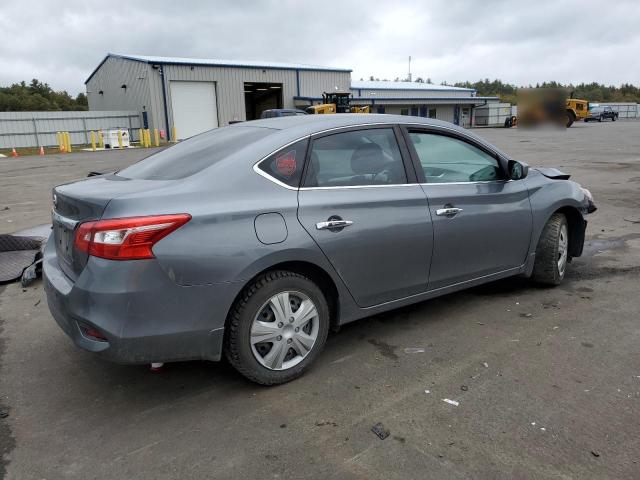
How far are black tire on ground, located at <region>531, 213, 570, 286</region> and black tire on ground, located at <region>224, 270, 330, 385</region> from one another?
243 centimetres

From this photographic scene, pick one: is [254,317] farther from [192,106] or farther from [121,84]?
[121,84]

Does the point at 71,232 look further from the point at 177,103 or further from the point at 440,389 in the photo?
the point at 177,103

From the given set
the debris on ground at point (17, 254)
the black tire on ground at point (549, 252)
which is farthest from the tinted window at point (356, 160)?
the debris on ground at point (17, 254)

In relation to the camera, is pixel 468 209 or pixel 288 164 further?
pixel 468 209

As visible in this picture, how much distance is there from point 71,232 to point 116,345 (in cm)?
73

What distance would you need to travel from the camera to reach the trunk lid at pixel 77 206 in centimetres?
275

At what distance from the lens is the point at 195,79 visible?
122 ft

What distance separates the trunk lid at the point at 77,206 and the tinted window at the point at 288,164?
2.04ft

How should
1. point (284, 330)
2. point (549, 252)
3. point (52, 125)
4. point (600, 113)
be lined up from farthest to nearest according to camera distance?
point (600, 113) < point (52, 125) < point (549, 252) < point (284, 330)

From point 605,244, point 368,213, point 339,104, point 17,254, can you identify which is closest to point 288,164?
point 368,213

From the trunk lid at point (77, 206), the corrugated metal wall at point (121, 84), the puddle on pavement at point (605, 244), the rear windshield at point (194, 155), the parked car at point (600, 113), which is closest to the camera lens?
the trunk lid at point (77, 206)

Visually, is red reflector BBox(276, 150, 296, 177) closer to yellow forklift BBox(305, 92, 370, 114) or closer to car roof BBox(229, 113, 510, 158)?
car roof BBox(229, 113, 510, 158)

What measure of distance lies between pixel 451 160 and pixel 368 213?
1103mm

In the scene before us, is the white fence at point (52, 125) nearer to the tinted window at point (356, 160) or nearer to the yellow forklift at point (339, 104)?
the yellow forklift at point (339, 104)
